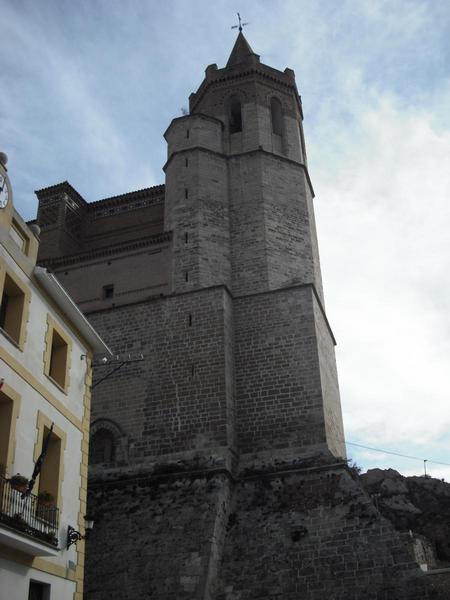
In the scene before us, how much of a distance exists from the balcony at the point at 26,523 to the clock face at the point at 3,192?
4.20 meters

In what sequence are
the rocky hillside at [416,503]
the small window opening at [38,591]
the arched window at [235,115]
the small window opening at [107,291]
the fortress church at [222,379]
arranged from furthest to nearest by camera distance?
A: the arched window at [235,115] → the rocky hillside at [416,503] → the small window opening at [107,291] → the fortress church at [222,379] → the small window opening at [38,591]

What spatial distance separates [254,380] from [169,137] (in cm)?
994

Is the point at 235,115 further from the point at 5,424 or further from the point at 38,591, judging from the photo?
the point at 38,591

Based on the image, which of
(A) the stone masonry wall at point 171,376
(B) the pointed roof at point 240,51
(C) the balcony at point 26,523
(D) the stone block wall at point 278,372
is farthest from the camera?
(B) the pointed roof at point 240,51

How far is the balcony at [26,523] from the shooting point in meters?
8.34

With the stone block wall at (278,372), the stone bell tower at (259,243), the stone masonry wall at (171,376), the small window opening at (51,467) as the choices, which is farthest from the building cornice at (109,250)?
the small window opening at (51,467)

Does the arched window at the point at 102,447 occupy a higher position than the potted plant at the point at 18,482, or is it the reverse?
the arched window at the point at 102,447

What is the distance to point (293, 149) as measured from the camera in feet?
76.6

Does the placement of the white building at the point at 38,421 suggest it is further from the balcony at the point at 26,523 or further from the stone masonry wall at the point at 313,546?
the stone masonry wall at the point at 313,546

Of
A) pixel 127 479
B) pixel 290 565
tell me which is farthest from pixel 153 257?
pixel 290 565

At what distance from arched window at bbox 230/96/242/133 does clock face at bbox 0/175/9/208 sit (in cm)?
1441

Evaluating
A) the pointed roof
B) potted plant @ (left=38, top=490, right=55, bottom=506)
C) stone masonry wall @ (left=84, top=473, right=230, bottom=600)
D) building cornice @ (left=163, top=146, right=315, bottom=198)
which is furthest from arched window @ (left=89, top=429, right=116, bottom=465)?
the pointed roof

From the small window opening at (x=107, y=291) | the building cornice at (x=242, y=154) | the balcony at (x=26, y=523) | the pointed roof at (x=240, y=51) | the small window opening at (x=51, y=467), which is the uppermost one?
the pointed roof at (x=240, y=51)

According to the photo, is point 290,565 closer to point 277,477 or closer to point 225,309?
point 277,477
